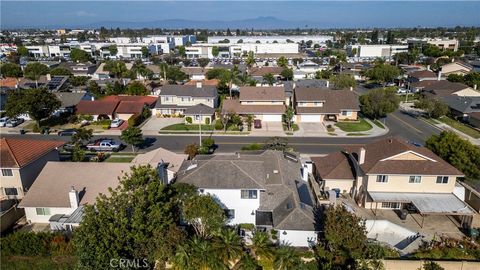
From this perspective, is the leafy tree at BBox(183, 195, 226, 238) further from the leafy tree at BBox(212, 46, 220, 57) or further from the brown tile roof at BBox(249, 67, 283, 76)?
the leafy tree at BBox(212, 46, 220, 57)

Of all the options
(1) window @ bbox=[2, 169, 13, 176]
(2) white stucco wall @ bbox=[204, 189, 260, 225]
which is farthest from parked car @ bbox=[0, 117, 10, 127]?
(2) white stucco wall @ bbox=[204, 189, 260, 225]

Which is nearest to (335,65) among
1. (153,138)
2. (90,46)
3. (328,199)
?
(153,138)

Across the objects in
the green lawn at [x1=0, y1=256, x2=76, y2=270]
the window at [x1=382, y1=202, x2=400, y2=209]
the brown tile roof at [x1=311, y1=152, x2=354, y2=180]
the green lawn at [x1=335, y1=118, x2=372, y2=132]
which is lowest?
the green lawn at [x1=0, y1=256, x2=76, y2=270]

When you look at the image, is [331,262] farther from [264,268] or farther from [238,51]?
[238,51]

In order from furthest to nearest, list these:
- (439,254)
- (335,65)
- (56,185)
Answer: (335,65), (56,185), (439,254)

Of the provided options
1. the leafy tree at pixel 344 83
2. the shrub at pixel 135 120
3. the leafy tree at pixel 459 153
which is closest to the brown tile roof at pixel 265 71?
the leafy tree at pixel 344 83

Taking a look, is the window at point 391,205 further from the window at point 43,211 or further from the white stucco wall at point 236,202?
the window at point 43,211
